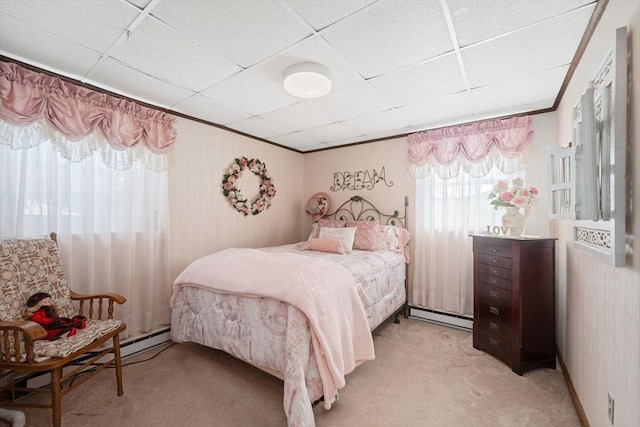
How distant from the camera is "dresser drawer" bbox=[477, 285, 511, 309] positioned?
7.77 ft

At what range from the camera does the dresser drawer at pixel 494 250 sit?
237 centimetres

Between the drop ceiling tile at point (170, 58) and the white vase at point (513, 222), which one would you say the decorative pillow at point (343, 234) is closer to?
the white vase at point (513, 222)

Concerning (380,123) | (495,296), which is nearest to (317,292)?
(495,296)

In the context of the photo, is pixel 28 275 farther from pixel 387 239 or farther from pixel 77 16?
pixel 387 239

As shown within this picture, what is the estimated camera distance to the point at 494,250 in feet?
8.17

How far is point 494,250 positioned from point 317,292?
5.82 ft

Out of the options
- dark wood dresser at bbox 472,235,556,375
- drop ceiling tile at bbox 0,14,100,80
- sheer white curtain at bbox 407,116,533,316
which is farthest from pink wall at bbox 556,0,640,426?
drop ceiling tile at bbox 0,14,100,80

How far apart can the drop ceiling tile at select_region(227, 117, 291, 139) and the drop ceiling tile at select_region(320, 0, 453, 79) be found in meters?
1.58

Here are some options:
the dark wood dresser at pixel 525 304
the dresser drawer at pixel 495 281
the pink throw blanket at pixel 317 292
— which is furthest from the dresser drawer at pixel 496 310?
the pink throw blanket at pixel 317 292

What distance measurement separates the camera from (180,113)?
298cm

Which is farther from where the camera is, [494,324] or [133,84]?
[494,324]

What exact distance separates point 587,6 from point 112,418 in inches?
145

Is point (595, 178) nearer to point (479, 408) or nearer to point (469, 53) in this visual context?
point (469, 53)

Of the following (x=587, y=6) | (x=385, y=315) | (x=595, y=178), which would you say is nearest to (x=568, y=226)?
(x=595, y=178)
